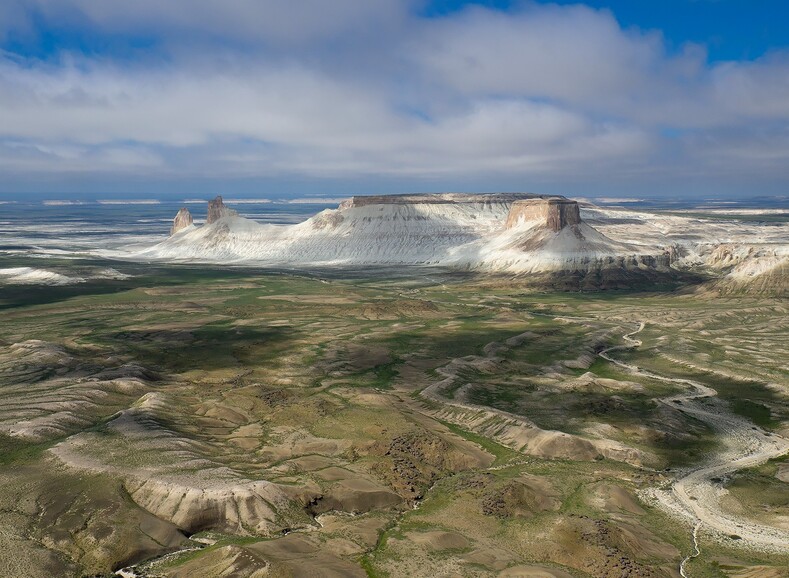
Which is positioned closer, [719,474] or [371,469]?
[371,469]

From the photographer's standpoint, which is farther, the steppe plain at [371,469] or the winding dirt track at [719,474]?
the winding dirt track at [719,474]

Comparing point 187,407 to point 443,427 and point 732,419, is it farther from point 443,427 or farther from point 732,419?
point 732,419

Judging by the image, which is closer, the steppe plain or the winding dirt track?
the steppe plain

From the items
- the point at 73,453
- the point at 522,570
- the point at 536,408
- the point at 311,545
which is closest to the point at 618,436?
the point at 536,408
